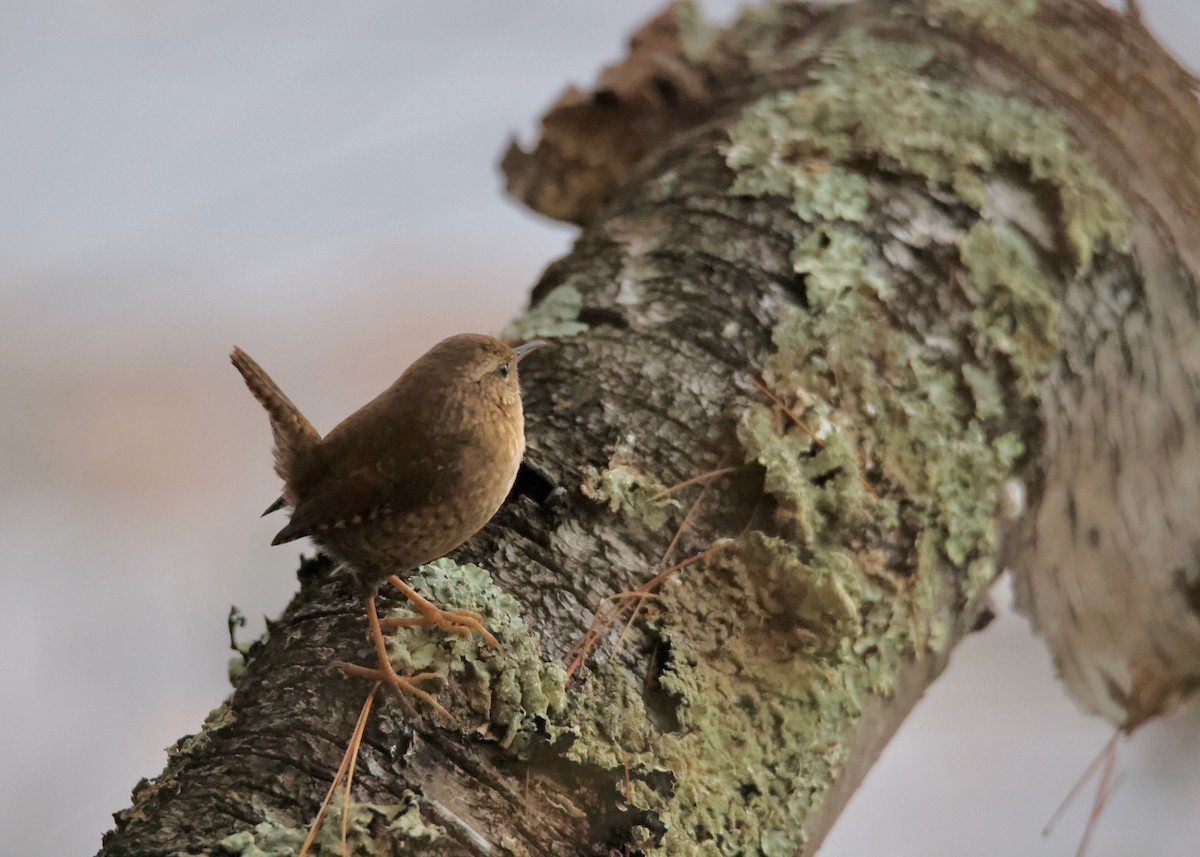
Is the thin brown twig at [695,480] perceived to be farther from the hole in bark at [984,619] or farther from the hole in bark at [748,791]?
the hole in bark at [984,619]

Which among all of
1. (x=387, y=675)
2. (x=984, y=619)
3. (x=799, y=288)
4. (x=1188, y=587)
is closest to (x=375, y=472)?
(x=387, y=675)

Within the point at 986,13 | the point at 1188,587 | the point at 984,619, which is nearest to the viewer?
the point at 984,619

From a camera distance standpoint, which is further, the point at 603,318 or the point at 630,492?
the point at 603,318

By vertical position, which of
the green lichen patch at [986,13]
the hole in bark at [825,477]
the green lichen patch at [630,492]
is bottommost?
the hole in bark at [825,477]

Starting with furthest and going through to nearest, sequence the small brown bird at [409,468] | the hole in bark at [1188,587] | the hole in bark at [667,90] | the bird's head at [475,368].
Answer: the hole in bark at [667,90], the hole in bark at [1188,587], the bird's head at [475,368], the small brown bird at [409,468]

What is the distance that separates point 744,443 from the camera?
1.51m

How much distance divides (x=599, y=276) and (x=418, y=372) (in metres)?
0.52

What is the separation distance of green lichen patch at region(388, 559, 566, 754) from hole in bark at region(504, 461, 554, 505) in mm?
176

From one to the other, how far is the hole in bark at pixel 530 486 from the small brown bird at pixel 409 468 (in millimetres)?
77

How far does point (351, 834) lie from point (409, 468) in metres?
0.45

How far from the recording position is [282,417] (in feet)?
4.53

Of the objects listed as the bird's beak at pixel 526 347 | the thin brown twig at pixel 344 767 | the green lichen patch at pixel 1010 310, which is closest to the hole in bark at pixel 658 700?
the thin brown twig at pixel 344 767

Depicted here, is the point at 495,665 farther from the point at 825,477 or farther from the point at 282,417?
the point at 825,477

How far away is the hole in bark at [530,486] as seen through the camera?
142 cm
